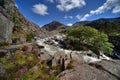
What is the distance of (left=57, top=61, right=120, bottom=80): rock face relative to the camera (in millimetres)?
10766

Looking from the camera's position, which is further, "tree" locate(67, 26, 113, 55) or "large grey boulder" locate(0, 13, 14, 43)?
"tree" locate(67, 26, 113, 55)

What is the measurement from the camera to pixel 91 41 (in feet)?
189

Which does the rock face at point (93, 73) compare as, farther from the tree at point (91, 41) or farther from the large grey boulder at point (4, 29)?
the tree at point (91, 41)

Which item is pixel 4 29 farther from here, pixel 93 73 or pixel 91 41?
pixel 91 41

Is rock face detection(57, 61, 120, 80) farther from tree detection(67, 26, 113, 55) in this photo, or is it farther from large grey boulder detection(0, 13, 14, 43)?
tree detection(67, 26, 113, 55)

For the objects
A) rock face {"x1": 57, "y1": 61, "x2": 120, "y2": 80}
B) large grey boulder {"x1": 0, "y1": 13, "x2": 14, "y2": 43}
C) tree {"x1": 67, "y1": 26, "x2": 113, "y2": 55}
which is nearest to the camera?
rock face {"x1": 57, "y1": 61, "x2": 120, "y2": 80}

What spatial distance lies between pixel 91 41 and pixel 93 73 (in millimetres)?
47494

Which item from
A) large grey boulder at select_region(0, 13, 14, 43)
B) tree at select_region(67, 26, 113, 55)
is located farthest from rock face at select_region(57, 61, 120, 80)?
tree at select_region(67, 26, 113, 55)

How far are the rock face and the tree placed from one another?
3835 centimetres

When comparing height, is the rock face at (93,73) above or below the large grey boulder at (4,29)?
below

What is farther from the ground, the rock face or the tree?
the tree

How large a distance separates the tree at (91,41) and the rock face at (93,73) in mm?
38347

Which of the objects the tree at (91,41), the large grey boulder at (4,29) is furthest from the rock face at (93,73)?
the tree at (91,41)

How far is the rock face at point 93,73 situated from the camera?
10766mm
